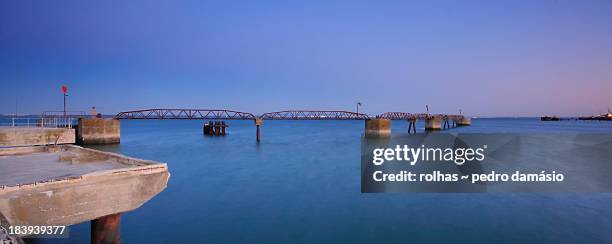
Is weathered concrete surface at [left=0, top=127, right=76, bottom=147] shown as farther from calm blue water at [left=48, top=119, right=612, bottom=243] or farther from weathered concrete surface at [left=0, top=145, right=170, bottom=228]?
weathered concrete surface at [left=0, top=145, right=170, bottom=228]

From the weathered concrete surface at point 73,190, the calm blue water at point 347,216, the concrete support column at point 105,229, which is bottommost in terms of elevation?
the calm blue water at point 347,216

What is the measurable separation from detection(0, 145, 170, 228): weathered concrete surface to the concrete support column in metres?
0.74

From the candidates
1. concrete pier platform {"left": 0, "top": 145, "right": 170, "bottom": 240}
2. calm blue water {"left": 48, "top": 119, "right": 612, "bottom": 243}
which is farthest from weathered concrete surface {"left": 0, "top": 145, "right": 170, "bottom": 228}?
calm blue water {"left": 48, "top": 119, "right": 612, "bottom": 243}

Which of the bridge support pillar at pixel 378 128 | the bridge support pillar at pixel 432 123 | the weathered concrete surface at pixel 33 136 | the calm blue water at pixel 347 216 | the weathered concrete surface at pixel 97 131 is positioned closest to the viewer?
the calm blue water at pixel 347 216

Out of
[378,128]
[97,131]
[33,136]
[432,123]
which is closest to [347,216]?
[33,136]

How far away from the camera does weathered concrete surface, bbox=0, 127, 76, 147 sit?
1701cm

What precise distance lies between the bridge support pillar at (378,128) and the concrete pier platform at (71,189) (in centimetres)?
6083

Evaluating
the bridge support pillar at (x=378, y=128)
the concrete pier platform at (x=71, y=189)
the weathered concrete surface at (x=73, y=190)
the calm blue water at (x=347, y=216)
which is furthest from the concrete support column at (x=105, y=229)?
the bridge support pillar at (x=378, y=128)

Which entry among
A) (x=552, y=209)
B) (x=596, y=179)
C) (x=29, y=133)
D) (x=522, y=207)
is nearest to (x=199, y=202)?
(x=29, y=133)

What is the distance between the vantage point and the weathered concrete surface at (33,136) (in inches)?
670

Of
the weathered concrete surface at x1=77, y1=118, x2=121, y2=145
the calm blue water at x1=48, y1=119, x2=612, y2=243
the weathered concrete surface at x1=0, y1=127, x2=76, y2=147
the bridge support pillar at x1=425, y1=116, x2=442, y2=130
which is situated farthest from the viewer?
the bridge support pillar at x1=425, y1=116, x2=442, y2=130

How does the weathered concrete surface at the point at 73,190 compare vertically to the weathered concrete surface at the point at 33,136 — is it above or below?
below

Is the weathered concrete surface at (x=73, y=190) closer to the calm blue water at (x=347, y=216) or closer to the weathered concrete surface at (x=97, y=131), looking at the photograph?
the calm blue water at (x=347, y=216)

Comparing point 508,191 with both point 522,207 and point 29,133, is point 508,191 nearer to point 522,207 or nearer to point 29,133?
point 522,207
